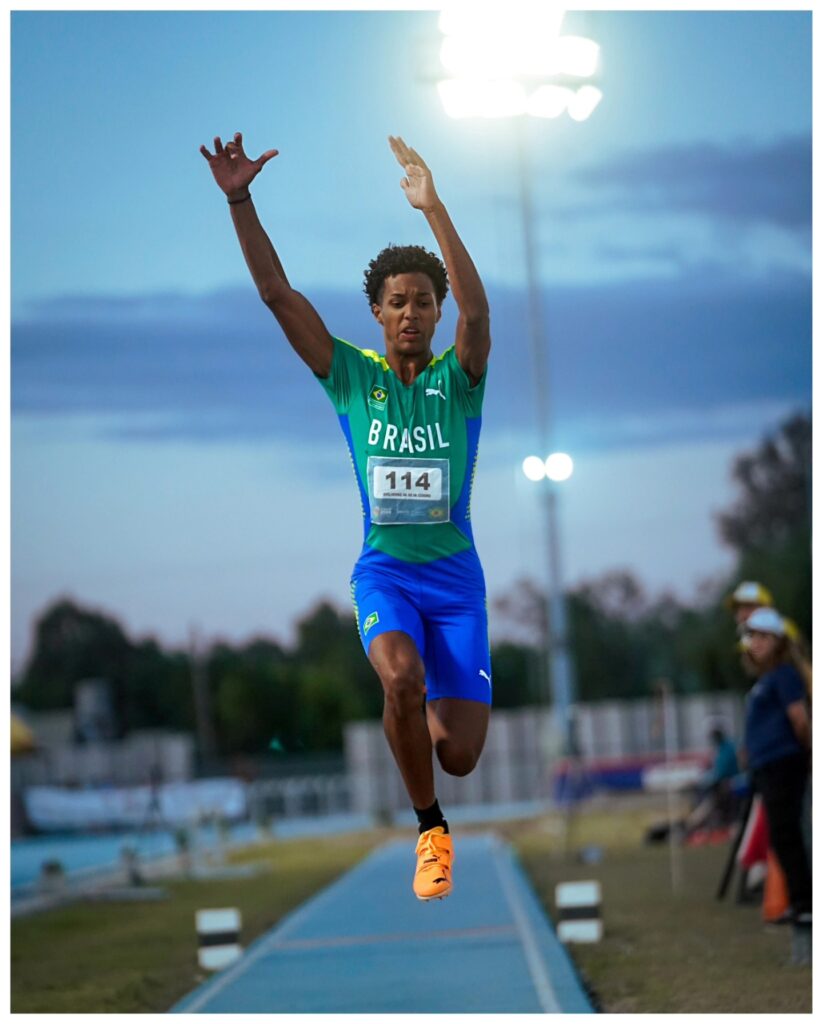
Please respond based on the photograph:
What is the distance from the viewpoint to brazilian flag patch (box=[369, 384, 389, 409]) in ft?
12.6

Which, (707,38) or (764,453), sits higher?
(707,38)

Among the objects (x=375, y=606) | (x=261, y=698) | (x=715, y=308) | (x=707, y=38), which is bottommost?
(x=261, y=698)

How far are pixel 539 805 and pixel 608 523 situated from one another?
430 cm

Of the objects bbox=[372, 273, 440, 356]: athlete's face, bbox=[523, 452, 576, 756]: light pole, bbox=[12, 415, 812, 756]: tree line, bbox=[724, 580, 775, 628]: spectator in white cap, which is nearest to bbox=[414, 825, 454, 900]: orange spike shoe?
bbox=[372, 273, 440, 356]: athlete's face

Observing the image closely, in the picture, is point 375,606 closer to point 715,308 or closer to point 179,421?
point 179,421

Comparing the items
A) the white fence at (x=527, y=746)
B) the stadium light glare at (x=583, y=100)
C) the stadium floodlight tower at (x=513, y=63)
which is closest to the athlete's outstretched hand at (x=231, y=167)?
the stadium floodlight tower at (x=513, y=63)

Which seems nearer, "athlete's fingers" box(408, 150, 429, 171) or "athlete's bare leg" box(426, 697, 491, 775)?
"athlete's bare leg" box(426, 697, 491, 775)

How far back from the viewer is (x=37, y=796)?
13703mm

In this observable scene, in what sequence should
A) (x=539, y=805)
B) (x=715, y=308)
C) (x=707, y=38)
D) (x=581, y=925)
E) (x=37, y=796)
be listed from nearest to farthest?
(x=581, y=925), (x=707, y=38), (x=715, y=308), (x=37, y=796), (x=539, y=805)

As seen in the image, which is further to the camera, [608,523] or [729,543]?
[729,543]

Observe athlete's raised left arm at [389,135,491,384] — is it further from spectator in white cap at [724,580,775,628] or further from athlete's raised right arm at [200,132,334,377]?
spectator in white cap at [724,580,775,628]

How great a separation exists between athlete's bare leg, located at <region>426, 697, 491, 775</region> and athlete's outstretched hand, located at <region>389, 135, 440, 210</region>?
116cm

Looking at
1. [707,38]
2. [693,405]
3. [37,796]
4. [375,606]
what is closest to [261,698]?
[37,796]

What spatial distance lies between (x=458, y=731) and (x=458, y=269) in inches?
41.6
